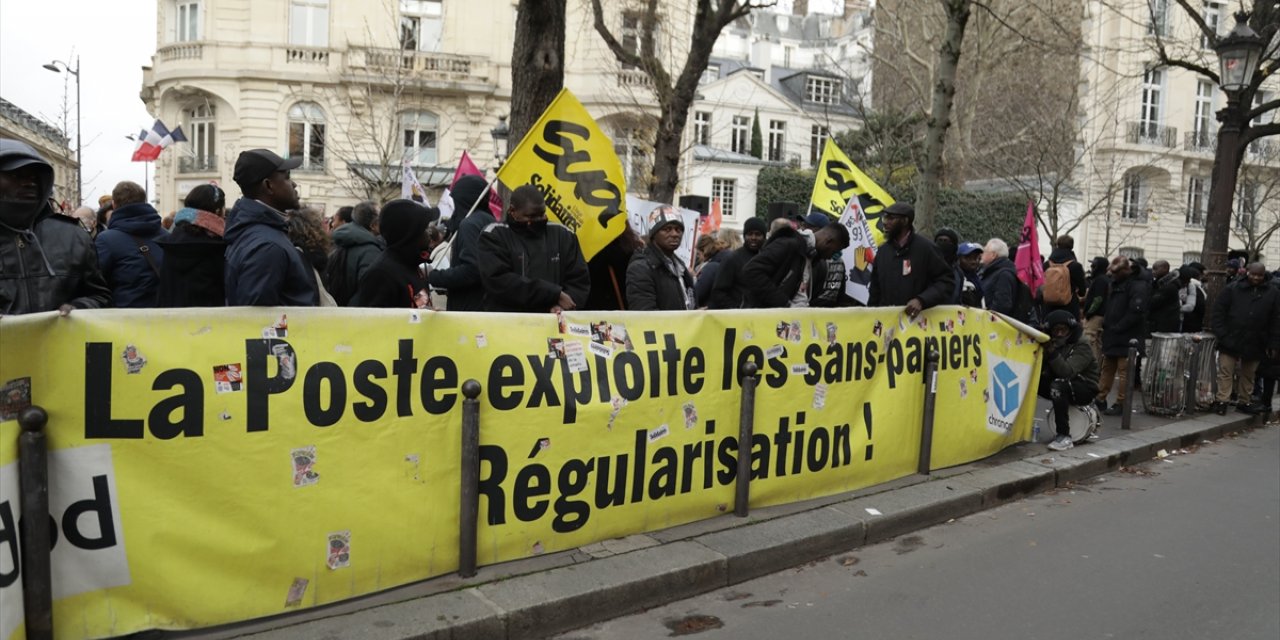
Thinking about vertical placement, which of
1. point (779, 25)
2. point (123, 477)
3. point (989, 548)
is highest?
point (779, 25)

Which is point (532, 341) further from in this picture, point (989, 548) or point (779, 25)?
point (779, 25)

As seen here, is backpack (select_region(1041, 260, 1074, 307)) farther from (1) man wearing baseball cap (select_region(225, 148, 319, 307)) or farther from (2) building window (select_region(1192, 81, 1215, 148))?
(2) building window (select_region(1192, 81, 1215, 148))

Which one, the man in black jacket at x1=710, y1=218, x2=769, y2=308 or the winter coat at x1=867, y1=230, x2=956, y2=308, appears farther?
the man in black jacket at x1=710, y1=218, x2=769, y2=308

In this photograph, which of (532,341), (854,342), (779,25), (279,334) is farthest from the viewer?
(779,25)

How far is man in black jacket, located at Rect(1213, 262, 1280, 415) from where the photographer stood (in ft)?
35.6

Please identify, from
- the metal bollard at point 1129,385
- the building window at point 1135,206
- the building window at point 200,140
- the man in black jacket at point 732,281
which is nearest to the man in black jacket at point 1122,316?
the metal bollard at point 1129,385

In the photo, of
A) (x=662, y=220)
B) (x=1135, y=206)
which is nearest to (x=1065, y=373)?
(x=662, y=220)

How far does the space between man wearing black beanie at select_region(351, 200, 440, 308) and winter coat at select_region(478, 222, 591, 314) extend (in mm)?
405

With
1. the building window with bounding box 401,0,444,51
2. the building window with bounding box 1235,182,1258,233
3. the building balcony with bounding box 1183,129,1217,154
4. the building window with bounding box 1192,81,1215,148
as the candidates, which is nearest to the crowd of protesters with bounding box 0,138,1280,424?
the building window with bounding box 1235,182,1258,233

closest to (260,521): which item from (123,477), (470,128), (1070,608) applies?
(123,477)

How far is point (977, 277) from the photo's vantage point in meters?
10.4

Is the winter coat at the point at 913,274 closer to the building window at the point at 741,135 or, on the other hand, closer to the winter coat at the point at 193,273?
the winter coat at the point at 193,273

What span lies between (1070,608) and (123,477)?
14.7 ft

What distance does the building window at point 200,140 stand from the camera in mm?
34031
